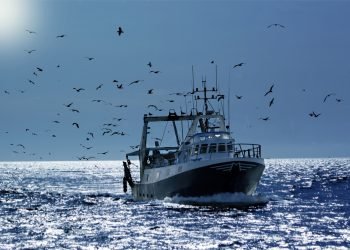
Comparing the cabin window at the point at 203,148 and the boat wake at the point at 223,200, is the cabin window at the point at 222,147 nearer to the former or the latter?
the cabin window at the point at 203,148

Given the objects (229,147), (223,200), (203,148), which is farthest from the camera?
(229,147)

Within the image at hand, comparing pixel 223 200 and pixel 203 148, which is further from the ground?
pixel 203 148

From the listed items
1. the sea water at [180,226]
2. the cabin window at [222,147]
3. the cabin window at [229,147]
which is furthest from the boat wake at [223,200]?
the cabin window at [222,147]

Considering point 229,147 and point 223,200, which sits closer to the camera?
point 223,200

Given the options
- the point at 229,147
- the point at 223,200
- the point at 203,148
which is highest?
the point at 229,147

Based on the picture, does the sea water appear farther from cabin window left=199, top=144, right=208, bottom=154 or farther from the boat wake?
cabin window left=199, top=144, right=208, bottom=154

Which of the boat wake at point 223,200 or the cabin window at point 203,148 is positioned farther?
the cabin window at point 203,148

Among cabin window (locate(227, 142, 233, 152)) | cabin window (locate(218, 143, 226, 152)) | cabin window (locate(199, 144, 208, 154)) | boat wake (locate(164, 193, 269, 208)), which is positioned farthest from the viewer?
cabin window (locate(227, 142, 233, 152))

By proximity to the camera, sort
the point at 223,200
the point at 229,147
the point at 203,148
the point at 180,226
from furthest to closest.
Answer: the point at 229,147
the point at 203,148
the point at 223,200
the point at 180,226

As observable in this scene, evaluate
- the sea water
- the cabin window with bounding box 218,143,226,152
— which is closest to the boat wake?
the sea water

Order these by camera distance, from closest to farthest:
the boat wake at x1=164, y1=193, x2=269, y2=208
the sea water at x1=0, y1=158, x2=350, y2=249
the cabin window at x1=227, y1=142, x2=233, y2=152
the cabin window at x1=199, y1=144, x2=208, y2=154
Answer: the sea water at x1=0, y1=158, x2=350, y2=249 → the boat wake at x1=164, y1=193, x2=269, y2=208 → the cabin window at x1=199, y1=144, x2=208, y2=154 → the cabin window at x1=227, y1=142, x2=233, y2=152

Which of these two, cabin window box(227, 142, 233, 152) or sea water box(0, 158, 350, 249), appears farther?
cabin window box(227, 142, 233, 152)

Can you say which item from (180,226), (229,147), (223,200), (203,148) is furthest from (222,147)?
(180,226)

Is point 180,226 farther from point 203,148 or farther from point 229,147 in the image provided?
point 229,147
